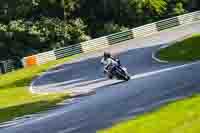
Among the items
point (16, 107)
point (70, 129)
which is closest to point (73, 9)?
point (16, 107)

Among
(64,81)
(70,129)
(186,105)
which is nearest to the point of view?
(186,105)

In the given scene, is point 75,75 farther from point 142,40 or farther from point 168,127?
point 168,127

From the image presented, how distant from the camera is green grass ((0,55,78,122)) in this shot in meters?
24.4

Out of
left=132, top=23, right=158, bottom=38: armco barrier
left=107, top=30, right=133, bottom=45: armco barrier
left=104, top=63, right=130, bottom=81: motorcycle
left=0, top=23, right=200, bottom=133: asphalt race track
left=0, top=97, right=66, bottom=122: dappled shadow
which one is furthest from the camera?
left=132, top=23, right=158, bottom=38: armco barrier

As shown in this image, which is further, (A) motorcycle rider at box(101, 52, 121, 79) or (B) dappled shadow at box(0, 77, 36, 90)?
(B) dappled shadow at box(0, 77, 36, 90)

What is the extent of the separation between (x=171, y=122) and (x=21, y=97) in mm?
18619

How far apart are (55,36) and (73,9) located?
3744mm

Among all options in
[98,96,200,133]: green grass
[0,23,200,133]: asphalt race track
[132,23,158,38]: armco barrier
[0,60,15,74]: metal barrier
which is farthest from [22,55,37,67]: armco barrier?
[98,96,200,133]: green grass

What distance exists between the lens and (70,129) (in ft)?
52.7

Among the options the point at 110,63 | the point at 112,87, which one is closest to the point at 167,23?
the point at 110,63

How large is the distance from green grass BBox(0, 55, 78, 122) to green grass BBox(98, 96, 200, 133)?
12.2 meters

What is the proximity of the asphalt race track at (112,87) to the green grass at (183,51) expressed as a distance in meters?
0.94

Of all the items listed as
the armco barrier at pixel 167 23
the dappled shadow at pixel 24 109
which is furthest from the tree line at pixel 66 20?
the dappled shadow at pixel 24 109

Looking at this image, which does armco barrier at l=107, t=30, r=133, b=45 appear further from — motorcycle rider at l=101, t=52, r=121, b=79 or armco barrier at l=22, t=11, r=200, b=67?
motorcycle rider at l=101, t=52, r=121, b=79
